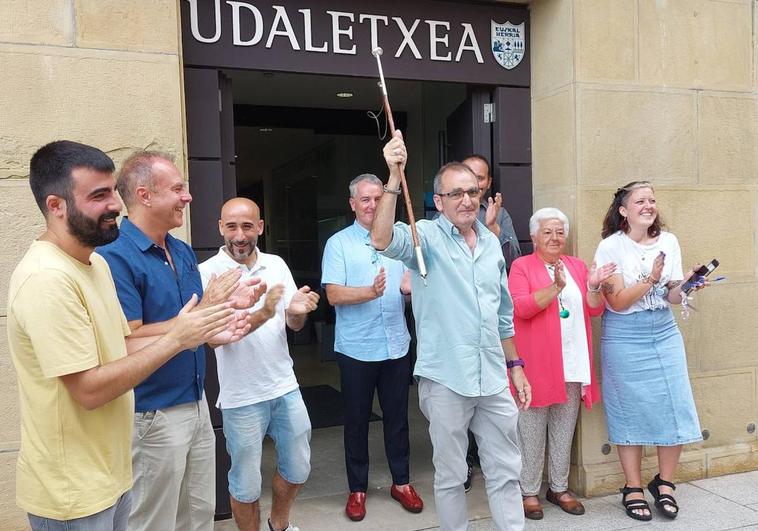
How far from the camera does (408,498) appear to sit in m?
4.12

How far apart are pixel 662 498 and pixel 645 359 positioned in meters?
0.83

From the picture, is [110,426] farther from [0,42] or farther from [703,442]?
[703,442]

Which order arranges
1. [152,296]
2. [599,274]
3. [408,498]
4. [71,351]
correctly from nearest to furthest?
[71,351], [152,296], [599,274], [408,498]

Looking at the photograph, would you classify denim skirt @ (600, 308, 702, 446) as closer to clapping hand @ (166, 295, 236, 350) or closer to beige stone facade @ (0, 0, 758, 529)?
beige stone facade @ (0, 0, 758, 529)

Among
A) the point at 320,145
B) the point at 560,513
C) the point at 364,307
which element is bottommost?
the point at 560,513

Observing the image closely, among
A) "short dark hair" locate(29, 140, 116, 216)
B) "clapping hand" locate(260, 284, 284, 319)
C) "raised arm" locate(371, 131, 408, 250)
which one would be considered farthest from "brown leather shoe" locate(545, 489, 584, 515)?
"short dark hair" locate(29, 140, 116, 216)

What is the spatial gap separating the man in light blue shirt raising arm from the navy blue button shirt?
1034 mm

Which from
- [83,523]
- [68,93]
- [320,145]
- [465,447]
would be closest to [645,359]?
[465,447]

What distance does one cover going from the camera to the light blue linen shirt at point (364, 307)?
405 cm

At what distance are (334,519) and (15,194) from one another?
2.55 metres

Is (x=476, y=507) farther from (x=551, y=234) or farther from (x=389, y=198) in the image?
(x=389, y=198)

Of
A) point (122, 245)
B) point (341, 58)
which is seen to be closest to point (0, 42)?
point (122, 245)

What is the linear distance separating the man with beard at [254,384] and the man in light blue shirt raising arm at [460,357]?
60 cm

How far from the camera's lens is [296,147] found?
11.0 metres
